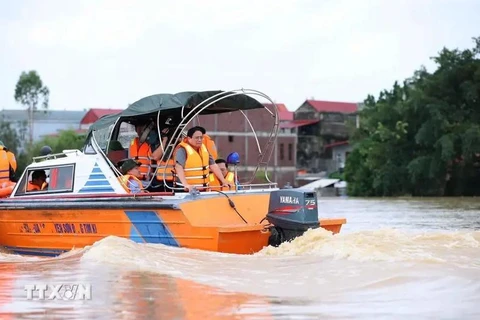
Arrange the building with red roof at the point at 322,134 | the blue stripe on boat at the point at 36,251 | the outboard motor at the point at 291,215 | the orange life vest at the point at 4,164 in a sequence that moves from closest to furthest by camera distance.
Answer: the outboard motor at the point at 291,215 < the blue stripe on boat at the point at 36,251 < the orange life vest at the point at 4,164 < the building with red roof at the point at 322,134

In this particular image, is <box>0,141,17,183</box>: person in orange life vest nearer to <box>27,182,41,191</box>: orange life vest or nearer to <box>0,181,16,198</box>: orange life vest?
<box>0,181,16,198</box>: orange life vest

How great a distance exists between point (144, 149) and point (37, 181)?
1.85 meters

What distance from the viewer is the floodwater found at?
8.73 meters

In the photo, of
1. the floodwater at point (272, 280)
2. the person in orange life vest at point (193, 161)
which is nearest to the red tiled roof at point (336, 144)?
the person in orange life vest at point (193, 161)

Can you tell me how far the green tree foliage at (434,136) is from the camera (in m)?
45.9

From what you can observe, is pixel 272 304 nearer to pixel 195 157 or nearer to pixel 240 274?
pixel 240 274

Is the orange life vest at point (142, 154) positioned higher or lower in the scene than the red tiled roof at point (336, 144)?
lower

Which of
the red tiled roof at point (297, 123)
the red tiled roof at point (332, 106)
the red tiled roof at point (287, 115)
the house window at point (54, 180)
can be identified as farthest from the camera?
the red tiled roof at point (287, 115)

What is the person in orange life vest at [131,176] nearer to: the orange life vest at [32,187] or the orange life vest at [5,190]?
the orange life vest at [32,187]

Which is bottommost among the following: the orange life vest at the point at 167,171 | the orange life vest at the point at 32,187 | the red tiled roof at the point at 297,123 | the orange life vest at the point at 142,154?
the orange life vest at the point at 32,187

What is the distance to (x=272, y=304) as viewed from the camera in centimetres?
905

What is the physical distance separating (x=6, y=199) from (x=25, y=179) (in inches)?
16.2

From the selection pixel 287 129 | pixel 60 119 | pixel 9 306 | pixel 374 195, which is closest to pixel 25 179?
pixel 9 306
